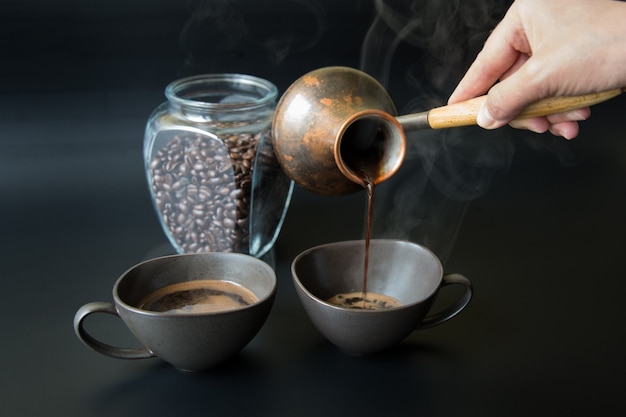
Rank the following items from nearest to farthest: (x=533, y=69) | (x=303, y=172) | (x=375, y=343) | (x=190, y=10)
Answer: (x=533, y=69)
(x=375, y=343)
(x=303, y=172)
(x=190, y=10)

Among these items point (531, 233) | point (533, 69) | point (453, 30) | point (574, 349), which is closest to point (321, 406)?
point (574, 349)

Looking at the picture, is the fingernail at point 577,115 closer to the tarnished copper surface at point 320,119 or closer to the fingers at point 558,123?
the fingers at point 558,123

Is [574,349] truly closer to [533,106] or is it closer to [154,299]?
[533,106]

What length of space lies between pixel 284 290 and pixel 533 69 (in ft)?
1.87

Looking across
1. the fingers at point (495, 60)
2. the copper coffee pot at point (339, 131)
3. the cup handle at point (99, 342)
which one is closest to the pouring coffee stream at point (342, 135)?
the copper coffee pot at point (339, 131)

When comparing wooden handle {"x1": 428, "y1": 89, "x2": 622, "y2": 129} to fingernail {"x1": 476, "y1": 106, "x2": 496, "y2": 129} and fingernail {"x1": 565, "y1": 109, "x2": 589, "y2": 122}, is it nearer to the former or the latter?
fingernail {"x1": 476, "y1": 106, "x2": 496, "y2": 129}

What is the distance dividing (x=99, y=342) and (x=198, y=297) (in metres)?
0.16

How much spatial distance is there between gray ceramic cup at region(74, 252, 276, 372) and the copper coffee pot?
0.20 metres

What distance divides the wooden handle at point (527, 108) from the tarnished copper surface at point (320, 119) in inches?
5.5

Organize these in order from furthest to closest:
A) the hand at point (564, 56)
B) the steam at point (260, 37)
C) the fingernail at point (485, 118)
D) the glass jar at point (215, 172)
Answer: the steam at point (260, 37) → the glass jar at point (215, 172) → the fingernail at point (485, 118) → the hand at point (564, 56)

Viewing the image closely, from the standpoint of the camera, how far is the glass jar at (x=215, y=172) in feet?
4.06

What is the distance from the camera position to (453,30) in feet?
4.74

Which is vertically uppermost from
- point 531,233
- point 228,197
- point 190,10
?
point 190,10

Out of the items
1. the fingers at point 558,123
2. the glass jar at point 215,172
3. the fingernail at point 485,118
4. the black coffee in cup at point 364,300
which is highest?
the fingernail at point 485,118
